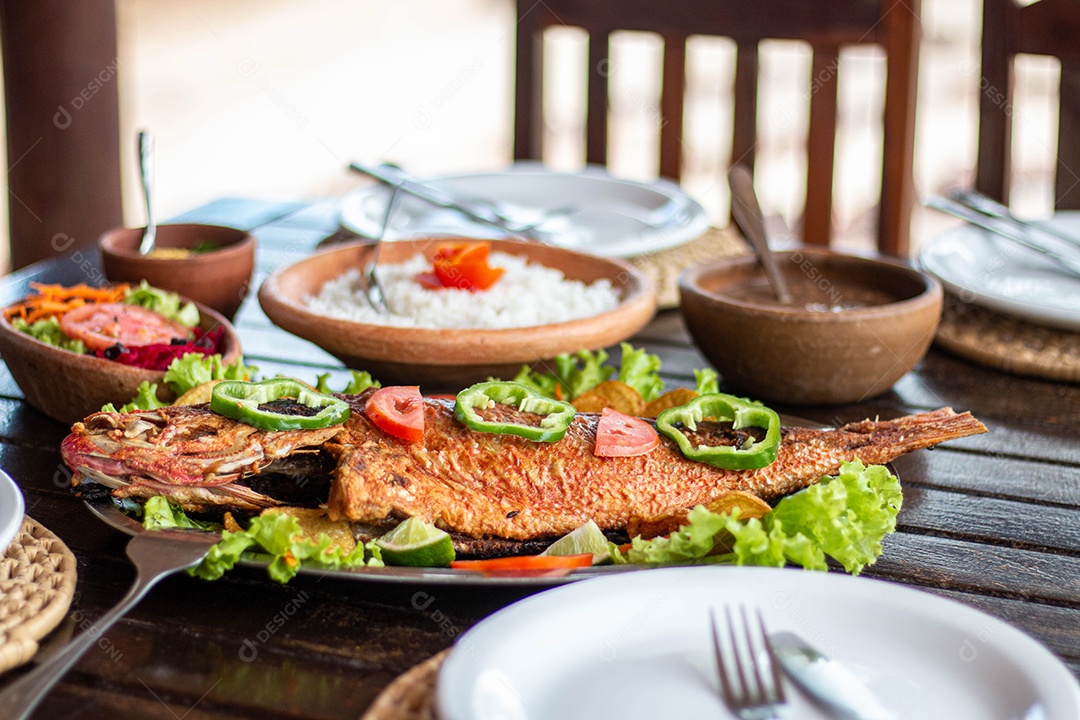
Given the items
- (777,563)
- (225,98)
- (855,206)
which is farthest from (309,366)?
(225,98)

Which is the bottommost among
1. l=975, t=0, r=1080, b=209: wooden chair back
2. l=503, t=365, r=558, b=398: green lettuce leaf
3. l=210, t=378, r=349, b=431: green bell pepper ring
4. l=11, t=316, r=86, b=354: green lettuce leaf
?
l=503, t=365, r=558, b=398: green lettuce leaf

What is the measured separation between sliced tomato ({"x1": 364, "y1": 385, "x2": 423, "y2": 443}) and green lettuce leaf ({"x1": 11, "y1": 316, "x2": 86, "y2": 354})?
29.2 inches

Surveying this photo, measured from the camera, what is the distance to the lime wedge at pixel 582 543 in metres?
1.45

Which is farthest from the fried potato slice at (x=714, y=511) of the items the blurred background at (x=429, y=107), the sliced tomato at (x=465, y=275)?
the blurred background at (x=429, y=107)

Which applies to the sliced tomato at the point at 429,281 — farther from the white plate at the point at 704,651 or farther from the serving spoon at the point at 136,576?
the white plate at the point at 704,651

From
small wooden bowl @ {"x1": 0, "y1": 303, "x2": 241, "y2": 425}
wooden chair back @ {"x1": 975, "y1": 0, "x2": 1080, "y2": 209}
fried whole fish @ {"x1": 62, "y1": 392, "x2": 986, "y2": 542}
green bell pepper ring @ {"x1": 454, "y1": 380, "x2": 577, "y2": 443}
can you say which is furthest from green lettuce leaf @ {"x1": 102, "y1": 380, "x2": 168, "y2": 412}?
wooden chair back @ {"x1": 975, "y1": 0, "x2": 1080, "y2": 209}

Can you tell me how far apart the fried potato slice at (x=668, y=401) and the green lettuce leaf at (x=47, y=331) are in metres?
1.02

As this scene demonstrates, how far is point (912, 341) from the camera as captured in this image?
211cm

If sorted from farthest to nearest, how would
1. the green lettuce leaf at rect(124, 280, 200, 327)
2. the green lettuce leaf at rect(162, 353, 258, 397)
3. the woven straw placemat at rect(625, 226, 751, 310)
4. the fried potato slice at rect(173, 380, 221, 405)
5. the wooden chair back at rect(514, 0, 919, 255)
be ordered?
the wooden chair back at rect(514, 0, 919, 255) → the woven straw placemat at rect(625, 226, 751, 310) → the green lettuce leaf at rect(124, 280, 200, 327) → the green lettuce leaf at rect(162, 353, 258, 397) → the fried potato slice at rect(173, 380, 221, 405)

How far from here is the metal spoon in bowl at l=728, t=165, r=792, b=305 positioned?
2.31 m

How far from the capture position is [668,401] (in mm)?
1891

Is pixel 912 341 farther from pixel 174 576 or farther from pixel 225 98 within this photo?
pixel 225 98

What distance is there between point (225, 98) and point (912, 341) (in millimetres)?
7548

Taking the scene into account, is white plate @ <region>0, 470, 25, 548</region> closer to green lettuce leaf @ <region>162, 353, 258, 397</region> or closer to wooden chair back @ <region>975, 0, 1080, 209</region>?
green lettuce leaf @ <region>162, 353, 258, 397</region>
